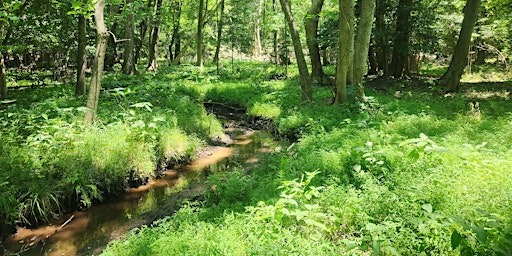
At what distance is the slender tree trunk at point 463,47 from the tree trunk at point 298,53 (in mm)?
5257

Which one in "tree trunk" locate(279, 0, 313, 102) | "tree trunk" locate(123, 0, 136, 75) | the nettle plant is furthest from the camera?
"tree trunk" locate(123, 0, 136, 75)

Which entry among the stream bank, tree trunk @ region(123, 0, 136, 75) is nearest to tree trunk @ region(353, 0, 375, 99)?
the stream bank

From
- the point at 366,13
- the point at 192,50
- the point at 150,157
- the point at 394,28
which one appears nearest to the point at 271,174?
the point at 150,157

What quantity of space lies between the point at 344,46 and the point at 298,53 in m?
1.97

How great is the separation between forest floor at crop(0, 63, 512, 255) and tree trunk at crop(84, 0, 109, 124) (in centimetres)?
33

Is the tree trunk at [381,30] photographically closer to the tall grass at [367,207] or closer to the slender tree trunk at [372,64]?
the slender tree trunk at [372,64]

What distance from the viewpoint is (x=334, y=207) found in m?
3.77

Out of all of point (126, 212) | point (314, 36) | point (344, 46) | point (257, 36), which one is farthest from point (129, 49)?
point (257, 36)

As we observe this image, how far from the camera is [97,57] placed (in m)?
7.04

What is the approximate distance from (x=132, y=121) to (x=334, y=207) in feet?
18.4

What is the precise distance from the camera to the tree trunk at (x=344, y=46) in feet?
27.8

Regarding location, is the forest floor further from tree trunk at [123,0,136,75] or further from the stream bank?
tree trunk at [123,0,136,75]

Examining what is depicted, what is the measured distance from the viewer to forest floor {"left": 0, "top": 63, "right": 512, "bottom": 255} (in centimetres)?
307

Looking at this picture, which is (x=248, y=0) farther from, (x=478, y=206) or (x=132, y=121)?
(x=478, y=206)
